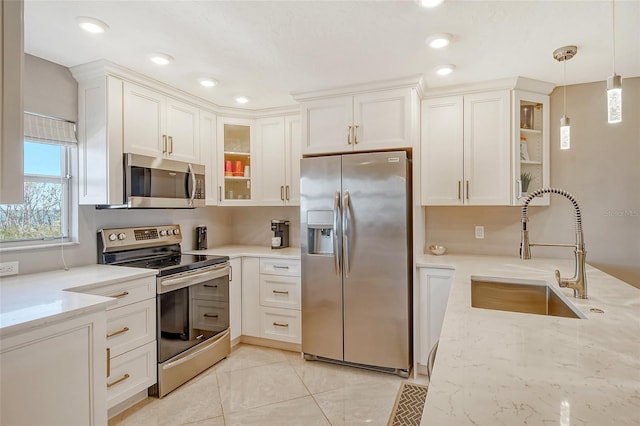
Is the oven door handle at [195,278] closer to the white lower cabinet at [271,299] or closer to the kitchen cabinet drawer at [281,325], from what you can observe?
the white lower cabinet at [271,299]

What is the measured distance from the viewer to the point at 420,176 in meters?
2.86

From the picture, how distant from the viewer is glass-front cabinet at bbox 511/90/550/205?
2.74 metres

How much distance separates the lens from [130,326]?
222 cm

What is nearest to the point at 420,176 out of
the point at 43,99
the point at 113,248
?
the point at 113,248

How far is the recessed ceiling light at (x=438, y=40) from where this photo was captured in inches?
79.4

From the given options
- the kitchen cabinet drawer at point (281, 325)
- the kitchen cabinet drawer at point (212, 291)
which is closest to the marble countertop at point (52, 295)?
the kitchen cabinet drawer at point (212, 291)

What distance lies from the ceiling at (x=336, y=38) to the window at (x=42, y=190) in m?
0.52

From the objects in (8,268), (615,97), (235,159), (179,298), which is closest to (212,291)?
(179,298)

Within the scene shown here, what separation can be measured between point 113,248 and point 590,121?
398 centimetres

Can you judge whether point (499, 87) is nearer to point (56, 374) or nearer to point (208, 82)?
point (208, 82)

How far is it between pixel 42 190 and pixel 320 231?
2.06 metres

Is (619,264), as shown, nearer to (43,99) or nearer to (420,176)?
(420,176)

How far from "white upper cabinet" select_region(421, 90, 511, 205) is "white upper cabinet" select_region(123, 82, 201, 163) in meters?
2.11

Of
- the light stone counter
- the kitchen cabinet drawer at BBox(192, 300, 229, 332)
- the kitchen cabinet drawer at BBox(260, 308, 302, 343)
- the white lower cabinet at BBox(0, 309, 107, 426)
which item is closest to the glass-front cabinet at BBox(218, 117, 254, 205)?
the kitchen cabinet drawer at BBox(192, 300, 229, 332)
